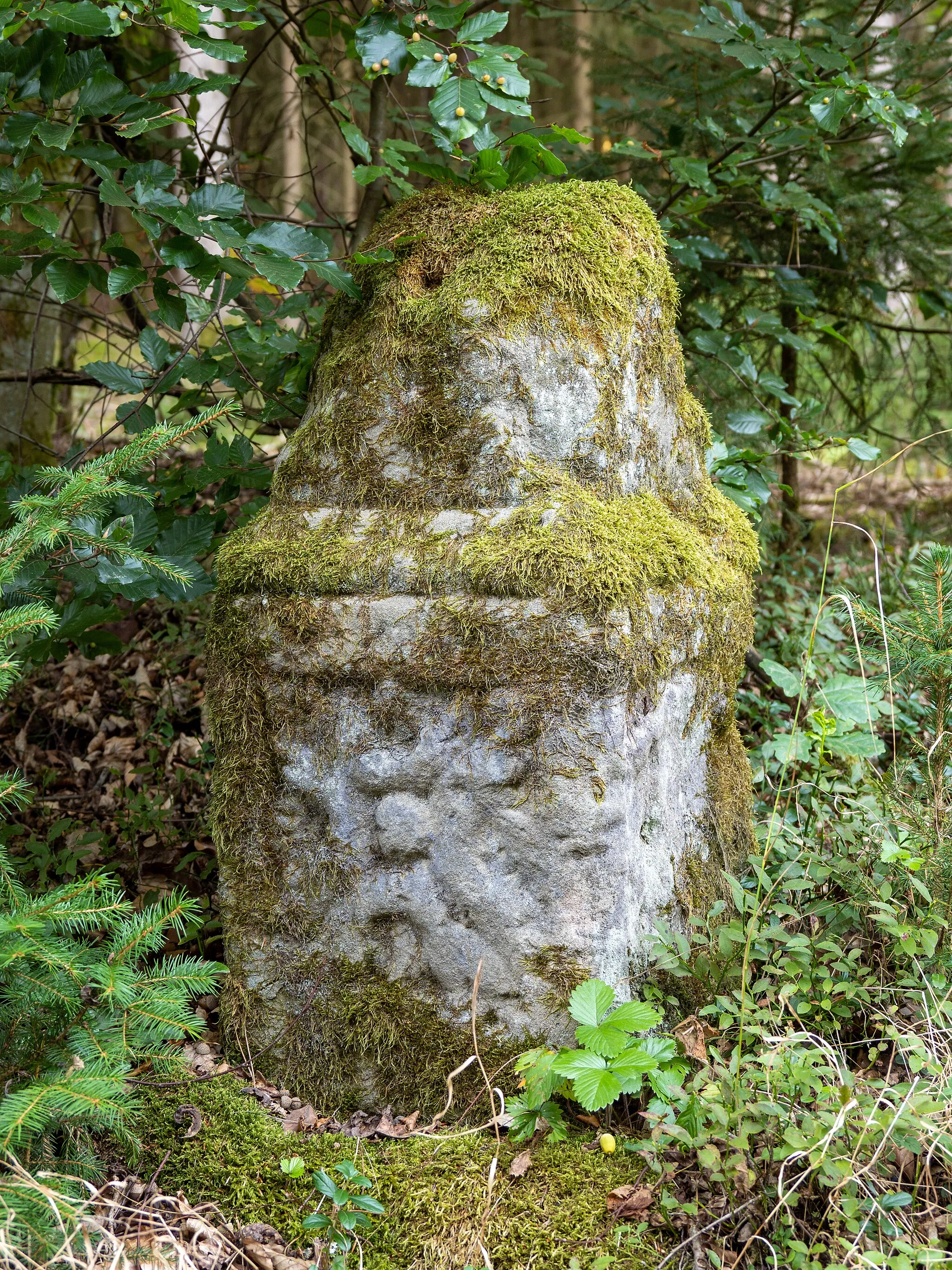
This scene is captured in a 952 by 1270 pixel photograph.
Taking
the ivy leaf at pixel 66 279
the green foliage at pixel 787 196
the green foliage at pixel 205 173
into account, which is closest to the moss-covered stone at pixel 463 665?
the green foliage at pixel 205 173

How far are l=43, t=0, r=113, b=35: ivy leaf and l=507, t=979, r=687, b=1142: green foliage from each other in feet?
8.65

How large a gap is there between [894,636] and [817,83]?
2061 mm

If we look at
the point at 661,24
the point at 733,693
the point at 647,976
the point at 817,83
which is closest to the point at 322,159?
the point at 661,24

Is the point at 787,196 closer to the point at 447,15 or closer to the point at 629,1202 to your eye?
the point at 447,15

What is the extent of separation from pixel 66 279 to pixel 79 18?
70cm

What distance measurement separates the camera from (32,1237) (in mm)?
1771

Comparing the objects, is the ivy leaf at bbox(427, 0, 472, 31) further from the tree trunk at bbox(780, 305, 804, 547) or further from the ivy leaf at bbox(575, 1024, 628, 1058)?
the tree trunk at bbox(780, 305, 804, 547)

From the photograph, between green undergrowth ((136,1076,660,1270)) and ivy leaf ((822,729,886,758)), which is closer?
green undergrowth ((136,1076,660,1270))

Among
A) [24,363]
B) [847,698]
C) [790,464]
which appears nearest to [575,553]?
[847,698]

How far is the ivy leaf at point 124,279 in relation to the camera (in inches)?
103

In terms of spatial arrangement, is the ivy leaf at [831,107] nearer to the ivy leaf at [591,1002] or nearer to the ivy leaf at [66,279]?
the ivy leaf at [66,279]

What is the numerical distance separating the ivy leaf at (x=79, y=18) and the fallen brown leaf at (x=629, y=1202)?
3040mm

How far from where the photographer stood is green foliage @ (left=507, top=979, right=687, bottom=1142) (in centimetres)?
202

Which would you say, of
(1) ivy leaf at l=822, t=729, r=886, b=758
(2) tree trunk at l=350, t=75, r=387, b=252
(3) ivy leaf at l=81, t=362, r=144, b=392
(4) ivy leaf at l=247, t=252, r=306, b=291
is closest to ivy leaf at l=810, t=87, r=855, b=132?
(2) tree trunk at l=350, t=75, r=387, b=252
